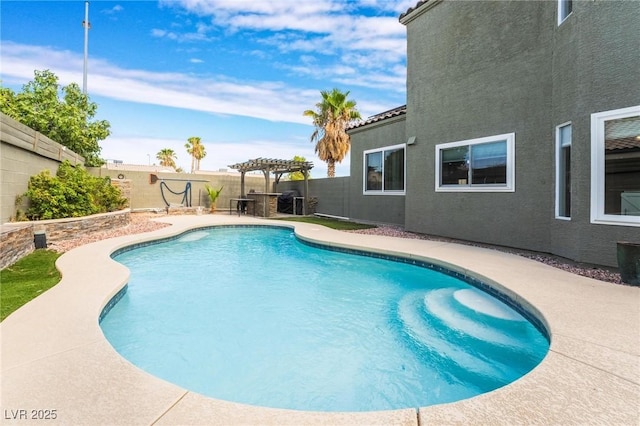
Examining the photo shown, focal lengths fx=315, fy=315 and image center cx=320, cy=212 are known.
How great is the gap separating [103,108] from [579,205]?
20.0 meters

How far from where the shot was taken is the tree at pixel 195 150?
4166cm

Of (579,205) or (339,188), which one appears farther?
(339,188)

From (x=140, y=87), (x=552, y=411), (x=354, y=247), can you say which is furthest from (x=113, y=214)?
(x=140, y=87)

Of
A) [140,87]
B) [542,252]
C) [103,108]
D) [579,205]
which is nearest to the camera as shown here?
[579,205]

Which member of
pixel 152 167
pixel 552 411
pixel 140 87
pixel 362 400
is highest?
pixel 140 87

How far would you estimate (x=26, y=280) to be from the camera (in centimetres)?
458

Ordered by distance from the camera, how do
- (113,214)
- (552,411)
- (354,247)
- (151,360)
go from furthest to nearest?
(113,214)
(354,247)
(151,360)
(552,411)

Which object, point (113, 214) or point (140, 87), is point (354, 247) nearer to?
point (113, 214)

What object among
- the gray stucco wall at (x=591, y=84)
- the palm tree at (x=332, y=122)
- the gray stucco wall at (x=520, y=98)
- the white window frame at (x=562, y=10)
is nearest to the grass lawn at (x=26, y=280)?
the gray stucco wall at (x=591, y=84)

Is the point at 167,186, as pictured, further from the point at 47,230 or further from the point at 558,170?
the point at 558,170

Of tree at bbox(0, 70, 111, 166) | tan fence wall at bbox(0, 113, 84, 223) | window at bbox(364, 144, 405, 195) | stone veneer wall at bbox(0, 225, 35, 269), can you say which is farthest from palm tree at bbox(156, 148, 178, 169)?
stone veneer wall at bbox(0, 225, 35, 269)

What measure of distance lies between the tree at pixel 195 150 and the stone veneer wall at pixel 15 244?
37127 mm

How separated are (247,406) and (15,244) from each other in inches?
253

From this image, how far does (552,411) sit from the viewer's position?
6.04ft
